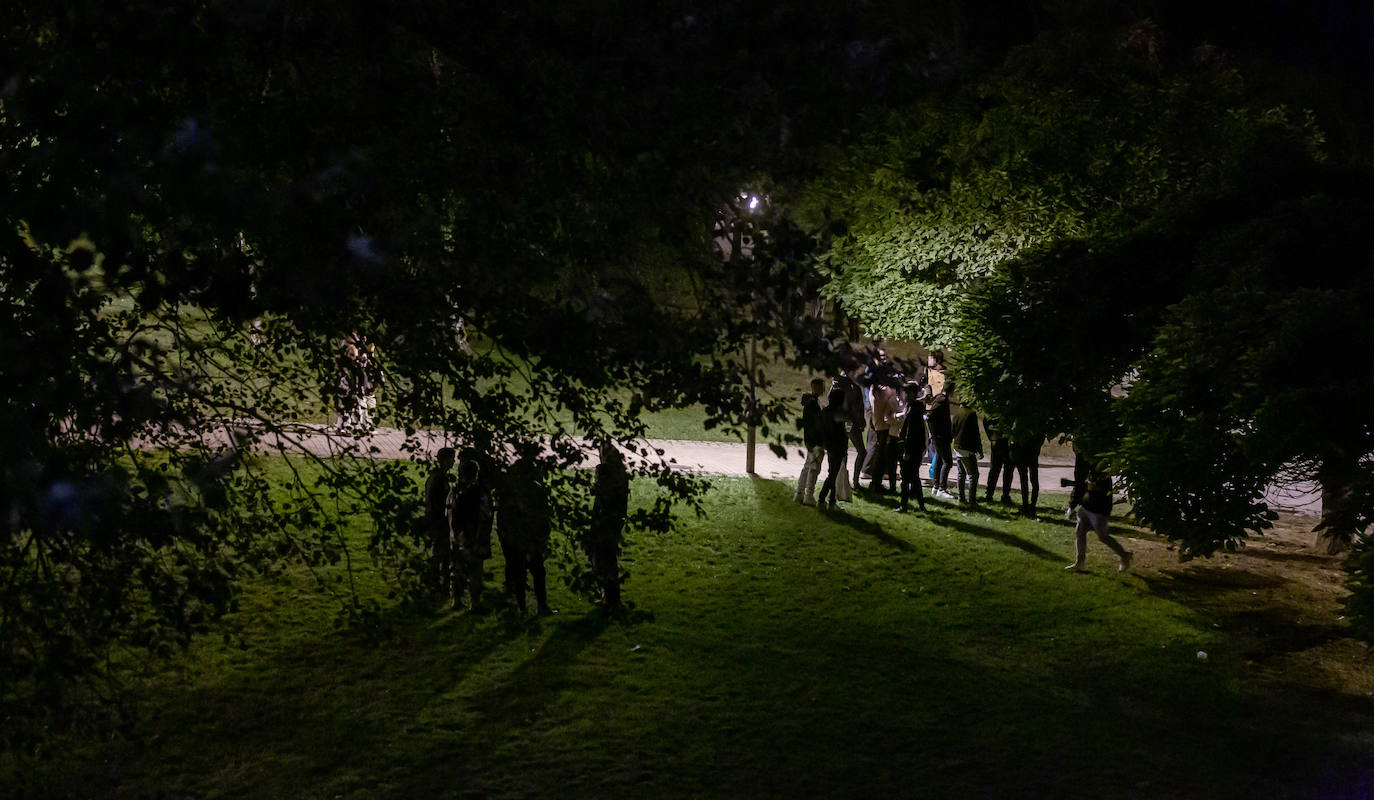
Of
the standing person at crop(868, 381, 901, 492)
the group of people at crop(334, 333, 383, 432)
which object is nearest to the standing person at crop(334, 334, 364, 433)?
the group of people at crop(334, 333, 383, 432)

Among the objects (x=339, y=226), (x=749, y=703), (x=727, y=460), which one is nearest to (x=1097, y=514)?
(x=749, y=703)

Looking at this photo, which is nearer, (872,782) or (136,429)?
(136,429)

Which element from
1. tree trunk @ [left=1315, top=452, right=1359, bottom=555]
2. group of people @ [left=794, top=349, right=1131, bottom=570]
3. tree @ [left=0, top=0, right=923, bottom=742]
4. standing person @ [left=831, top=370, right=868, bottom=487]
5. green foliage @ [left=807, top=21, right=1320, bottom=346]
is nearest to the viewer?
tree @ [left=0, top=0, right=923, bottom=742]

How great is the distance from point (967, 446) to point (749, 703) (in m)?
7.49

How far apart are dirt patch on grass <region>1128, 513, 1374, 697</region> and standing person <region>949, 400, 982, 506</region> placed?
2088 mm

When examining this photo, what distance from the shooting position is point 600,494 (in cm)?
618

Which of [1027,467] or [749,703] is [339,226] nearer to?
[749,703]

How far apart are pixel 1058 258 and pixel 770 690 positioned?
4.96m

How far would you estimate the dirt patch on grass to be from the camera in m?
9.92

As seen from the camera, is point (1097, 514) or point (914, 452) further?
point (914, 452)

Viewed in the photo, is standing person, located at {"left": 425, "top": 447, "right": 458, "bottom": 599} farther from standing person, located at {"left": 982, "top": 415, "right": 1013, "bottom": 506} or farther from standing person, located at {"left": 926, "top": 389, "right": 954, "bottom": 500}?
standing person, located at {"left": 926, "top": 389, "right": 954, "bottom": 500}

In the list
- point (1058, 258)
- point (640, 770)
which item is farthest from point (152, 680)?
point (1058, 258)

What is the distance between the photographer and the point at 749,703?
8.54 meters

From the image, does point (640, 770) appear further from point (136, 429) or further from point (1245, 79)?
point (1245, 79)
